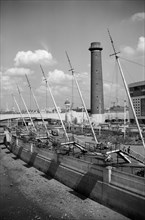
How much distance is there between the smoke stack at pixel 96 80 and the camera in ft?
305

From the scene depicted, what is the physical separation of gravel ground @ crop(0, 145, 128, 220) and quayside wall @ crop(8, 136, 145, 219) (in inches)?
31.5

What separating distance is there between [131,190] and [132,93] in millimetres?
97641

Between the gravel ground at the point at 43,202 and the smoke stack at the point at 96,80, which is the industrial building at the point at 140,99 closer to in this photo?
the smoke stack at the point at 96,80

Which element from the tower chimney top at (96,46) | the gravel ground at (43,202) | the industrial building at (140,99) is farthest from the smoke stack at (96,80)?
the gravel ground at (43,202)

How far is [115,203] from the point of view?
20.4 m

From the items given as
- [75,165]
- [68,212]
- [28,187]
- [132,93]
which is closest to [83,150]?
[75,165]

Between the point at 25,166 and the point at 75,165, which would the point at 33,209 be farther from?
the point at 25,166

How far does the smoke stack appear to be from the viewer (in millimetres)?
92938

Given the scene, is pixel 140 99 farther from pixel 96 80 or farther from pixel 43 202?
pixel 43 202

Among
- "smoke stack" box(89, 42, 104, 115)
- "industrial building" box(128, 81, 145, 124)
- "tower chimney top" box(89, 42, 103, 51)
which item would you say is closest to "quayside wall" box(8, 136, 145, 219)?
"smoke stack" box(89, 42, 104, 115)

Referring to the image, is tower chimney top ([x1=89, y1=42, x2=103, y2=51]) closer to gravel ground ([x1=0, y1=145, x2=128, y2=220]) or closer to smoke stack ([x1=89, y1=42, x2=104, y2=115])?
smoke stack ([x1=89, y1=42, x2=104, y2=115])

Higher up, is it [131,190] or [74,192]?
[131,190]

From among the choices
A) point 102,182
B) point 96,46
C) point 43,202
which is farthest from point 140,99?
point 43,202

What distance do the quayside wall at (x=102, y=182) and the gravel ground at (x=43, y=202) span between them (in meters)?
0.80
